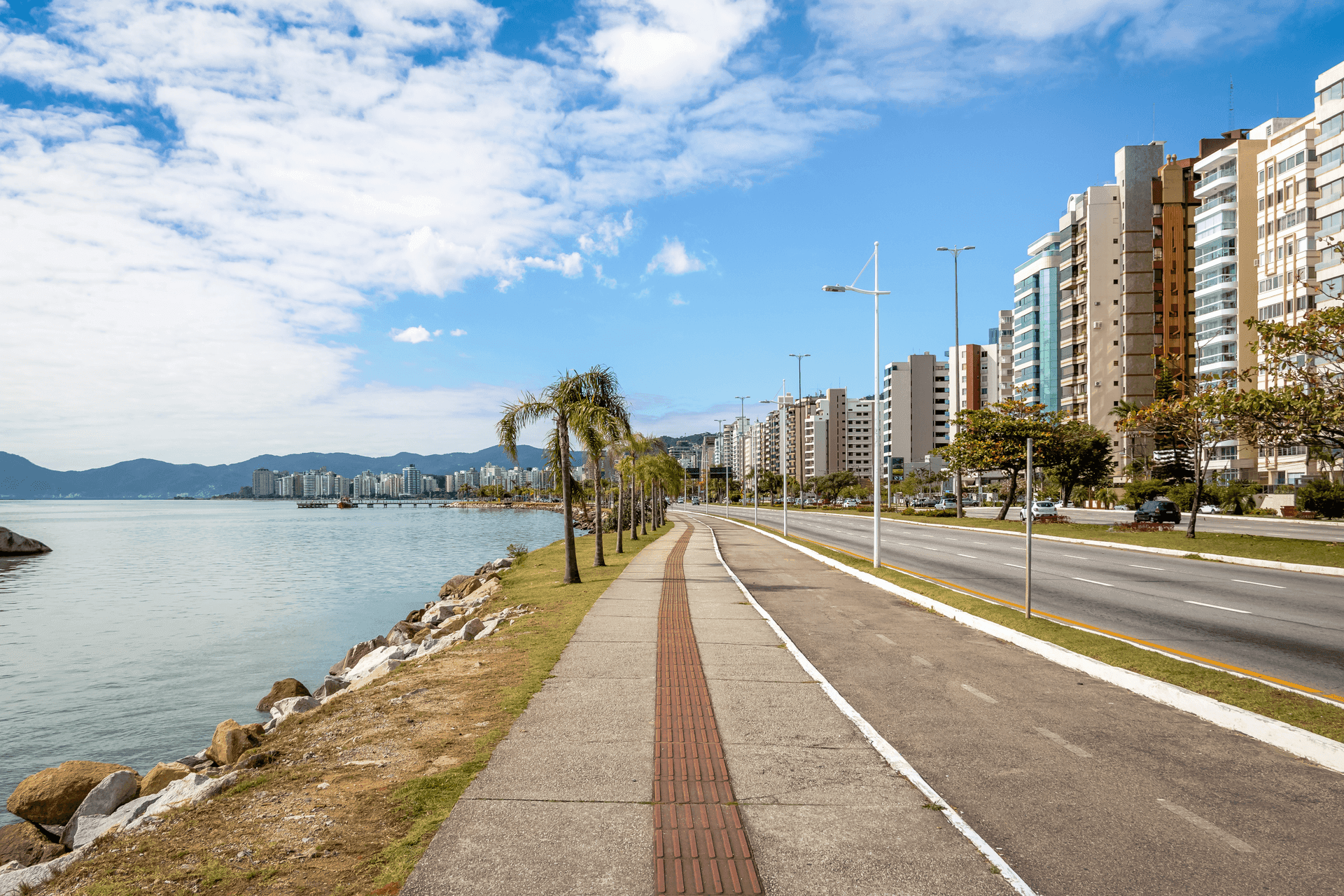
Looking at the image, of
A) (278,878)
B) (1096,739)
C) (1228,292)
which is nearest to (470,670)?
(278,878)

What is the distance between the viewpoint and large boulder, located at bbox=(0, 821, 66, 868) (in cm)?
808

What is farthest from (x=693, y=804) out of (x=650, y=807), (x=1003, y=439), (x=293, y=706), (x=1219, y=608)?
(x=1003, y=439)

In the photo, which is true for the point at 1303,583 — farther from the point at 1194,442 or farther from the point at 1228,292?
the point at 1228,292

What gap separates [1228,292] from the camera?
241 feet

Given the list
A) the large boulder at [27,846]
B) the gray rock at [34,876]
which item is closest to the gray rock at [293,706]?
the large boulder at [27,846]

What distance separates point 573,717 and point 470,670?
3.35 metres

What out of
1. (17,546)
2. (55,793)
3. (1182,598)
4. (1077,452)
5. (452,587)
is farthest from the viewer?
(17,546)

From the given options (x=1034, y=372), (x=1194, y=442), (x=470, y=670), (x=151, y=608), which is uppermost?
(x=1034, y=372)

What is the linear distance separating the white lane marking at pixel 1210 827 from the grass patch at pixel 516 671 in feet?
17.1

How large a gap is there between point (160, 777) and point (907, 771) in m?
8.42

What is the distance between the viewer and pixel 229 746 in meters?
10.1

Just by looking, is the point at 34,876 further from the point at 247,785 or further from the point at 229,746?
the point at 229,746

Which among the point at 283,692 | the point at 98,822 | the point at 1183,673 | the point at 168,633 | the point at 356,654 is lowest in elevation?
the point at 168,633

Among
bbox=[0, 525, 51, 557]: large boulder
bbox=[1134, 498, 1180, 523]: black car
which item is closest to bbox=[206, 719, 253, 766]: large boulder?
bbox=[1134, 498, 1180, 523]: black car
